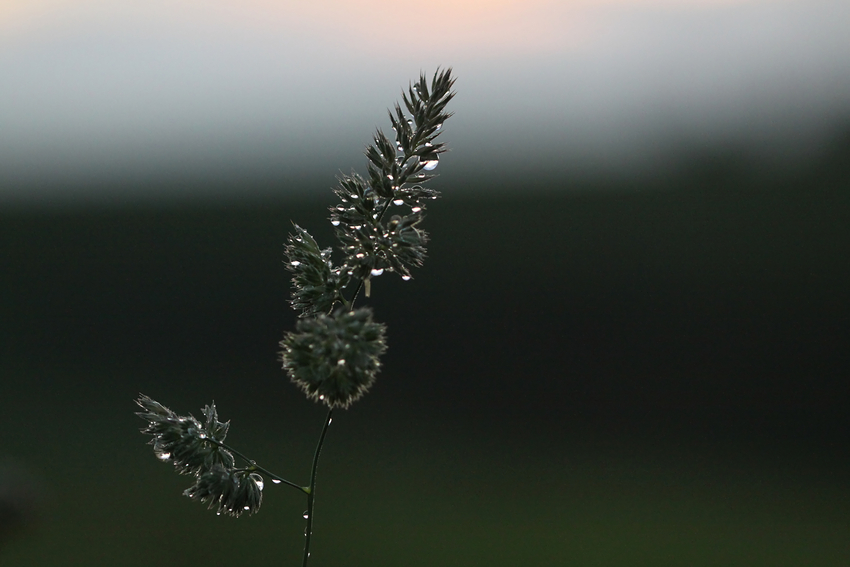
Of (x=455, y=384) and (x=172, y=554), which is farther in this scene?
(x=455, y=384)

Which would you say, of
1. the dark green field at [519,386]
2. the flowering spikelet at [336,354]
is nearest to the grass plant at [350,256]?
the flowering spikelet at [336,354]

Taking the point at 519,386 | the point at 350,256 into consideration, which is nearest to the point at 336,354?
the point at 350,256

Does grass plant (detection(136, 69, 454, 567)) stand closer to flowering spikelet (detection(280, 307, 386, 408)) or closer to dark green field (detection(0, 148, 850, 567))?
flowering spikelet (detection(280, 307, 386, 408))

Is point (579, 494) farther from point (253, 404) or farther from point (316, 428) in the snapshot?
point (253, 404)

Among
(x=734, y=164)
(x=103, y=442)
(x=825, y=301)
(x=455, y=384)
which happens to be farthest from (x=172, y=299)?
(x=825, y=301)

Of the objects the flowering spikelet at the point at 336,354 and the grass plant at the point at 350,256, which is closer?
the flowering spikelet at the point at 336,354

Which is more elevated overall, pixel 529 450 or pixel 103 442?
pixel 529 450

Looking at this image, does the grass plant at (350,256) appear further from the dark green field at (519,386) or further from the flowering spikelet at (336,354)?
the dark green field at (519,386)

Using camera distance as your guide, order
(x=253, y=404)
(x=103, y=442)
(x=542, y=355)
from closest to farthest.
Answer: (x=542, y=355) → (x=103, y=442) → (x=253, y=404)

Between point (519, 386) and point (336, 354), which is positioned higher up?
point (519, 386)

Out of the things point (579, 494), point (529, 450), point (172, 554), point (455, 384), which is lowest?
point (172, 554)

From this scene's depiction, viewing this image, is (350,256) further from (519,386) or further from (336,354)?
(519,386)
